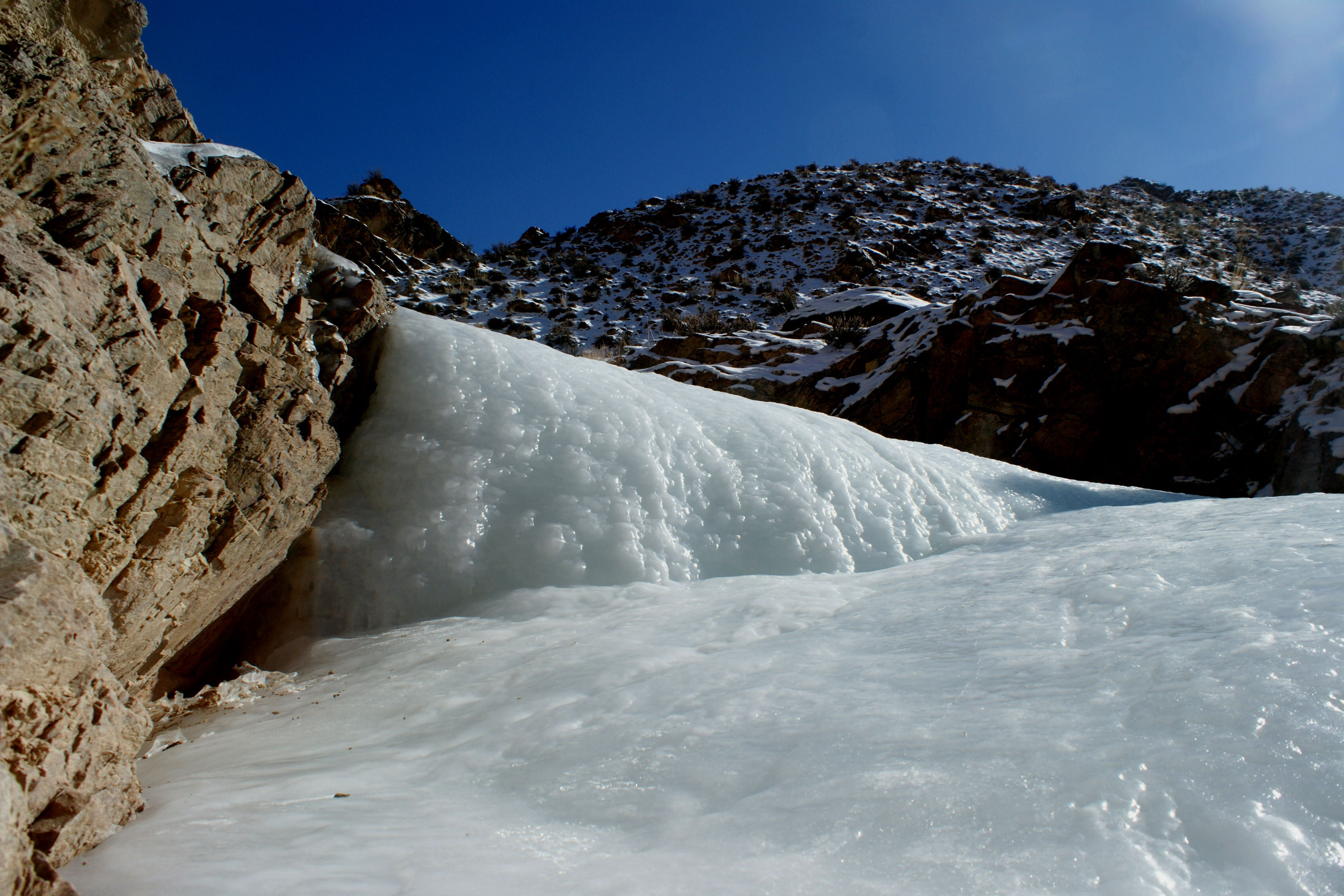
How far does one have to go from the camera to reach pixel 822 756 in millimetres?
1697

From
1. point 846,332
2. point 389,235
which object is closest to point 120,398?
point 846,332

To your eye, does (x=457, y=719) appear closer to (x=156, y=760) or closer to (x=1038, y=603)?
(x=156, y=760)

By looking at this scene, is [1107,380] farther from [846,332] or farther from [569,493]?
[569,493]

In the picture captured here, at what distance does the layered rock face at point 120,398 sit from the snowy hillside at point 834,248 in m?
11.8

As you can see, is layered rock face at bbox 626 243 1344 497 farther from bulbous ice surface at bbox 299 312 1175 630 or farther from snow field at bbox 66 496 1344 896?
snow field at bbox 66 496 1344 896

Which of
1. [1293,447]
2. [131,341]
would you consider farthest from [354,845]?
[1293,447]

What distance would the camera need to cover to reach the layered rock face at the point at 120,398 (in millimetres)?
1508

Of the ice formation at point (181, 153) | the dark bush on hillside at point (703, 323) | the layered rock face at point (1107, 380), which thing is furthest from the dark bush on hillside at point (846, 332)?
the ice formation at point (181, 153)

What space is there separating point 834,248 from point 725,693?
22914 millimetres

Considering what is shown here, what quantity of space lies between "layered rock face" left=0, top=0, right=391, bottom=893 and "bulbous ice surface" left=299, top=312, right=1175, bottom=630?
1.20ft

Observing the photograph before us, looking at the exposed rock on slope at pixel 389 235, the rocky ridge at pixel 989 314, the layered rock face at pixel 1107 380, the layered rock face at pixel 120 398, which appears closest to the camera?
the layered rock face at pixel 120 398

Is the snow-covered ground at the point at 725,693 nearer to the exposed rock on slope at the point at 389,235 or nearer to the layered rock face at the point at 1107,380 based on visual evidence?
the layered rock face at the point at 1107,380

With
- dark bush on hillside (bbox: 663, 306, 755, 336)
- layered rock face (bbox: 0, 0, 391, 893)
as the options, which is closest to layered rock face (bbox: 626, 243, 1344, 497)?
dark bush on hillside (bbox: 663, 306, 755, 336)

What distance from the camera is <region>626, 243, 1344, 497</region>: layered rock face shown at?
28.3 ft
